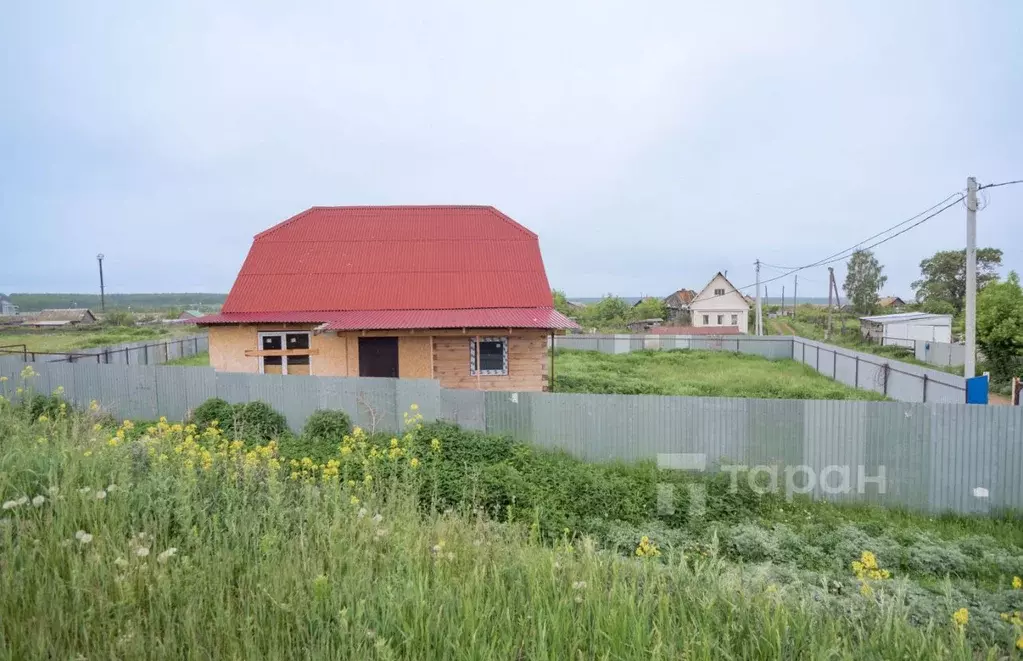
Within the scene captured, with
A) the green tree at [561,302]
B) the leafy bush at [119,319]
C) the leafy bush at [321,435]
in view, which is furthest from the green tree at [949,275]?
the leafy bush at [119,319]

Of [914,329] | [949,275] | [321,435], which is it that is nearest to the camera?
[321,435]

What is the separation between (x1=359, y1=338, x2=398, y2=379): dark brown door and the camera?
47.3ft

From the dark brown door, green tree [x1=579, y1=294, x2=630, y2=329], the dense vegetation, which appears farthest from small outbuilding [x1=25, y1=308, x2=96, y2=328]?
the dense vegetation

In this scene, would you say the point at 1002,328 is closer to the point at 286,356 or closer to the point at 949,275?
the point at 286,356

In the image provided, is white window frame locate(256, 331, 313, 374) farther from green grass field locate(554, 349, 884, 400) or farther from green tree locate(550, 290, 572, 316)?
green tree locate(550, 290, 572, 316)

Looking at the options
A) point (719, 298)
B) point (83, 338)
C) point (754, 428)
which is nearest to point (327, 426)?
point (754, 428)

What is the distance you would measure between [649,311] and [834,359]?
42.7 m

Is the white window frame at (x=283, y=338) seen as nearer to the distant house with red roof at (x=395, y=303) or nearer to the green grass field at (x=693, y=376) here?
the distant house with red roof at (x=395, y=303)

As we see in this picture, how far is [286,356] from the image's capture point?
1465 cm

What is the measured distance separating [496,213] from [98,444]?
15.0 metres

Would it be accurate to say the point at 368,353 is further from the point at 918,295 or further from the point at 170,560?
the point at 918,295

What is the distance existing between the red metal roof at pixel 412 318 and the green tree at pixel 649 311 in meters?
47.4

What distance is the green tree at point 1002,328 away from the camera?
764 inches

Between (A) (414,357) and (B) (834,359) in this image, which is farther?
(B) (834,359)
